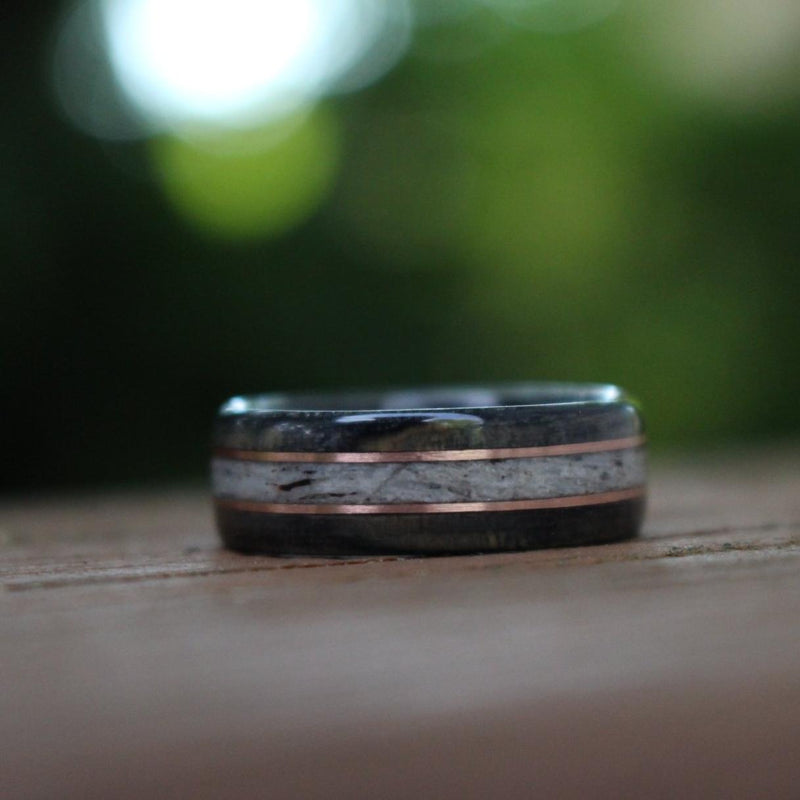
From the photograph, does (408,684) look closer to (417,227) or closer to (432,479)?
(432,479)

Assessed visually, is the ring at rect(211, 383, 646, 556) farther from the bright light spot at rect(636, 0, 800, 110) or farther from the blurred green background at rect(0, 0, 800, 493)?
the bright light spot at rect(636, 0, 800, 110)

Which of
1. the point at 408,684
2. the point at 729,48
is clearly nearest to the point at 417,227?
the point at 729,48

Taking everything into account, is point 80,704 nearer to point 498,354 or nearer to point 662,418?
point 498,354

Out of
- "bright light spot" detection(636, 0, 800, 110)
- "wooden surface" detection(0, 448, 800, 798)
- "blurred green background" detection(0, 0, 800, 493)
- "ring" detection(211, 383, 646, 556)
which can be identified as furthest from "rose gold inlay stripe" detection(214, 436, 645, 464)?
"bright light spot" detection(636, 0, 800, 110)

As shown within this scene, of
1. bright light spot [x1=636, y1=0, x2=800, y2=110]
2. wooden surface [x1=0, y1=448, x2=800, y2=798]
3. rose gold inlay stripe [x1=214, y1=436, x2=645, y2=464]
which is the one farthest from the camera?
bright light spot [x1=636, y1=0, x2=800, y2=110]

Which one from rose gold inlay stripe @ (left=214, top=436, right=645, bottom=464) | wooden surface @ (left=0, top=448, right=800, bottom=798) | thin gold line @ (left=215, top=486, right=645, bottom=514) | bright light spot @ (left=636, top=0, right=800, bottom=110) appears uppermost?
bright light spot @ (left=636, top=0, right=800, bottom=110)

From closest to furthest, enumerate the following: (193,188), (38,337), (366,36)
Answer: (38,337) → (193,188) → (366,36)

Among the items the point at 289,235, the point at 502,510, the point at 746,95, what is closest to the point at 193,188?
the point at 289,235
